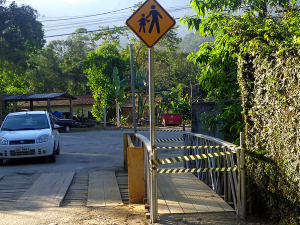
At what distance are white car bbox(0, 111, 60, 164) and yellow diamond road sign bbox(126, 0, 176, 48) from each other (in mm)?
7040

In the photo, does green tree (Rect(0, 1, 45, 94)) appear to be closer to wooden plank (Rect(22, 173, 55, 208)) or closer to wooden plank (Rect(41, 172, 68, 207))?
wooden plank (Rect(41, 172, 68, 207))

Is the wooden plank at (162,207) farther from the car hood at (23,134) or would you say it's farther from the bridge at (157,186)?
the car hood at (23,134)

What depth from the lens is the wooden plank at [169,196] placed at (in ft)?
17.9

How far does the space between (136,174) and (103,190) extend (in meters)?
1.37

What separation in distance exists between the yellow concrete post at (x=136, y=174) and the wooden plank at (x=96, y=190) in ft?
1.88

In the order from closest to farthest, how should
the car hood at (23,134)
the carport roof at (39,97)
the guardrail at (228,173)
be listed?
1. the guardrail at (228,173)
2. the car hood at (23,134)
3. the carport roof at (39,97)

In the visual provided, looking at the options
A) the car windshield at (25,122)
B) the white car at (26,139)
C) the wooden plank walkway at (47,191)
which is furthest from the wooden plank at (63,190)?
the car windshield at (25,122)

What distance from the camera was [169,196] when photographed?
20.5ft

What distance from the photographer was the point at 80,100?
150 feet

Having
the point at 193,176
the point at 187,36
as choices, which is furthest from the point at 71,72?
the point at 187,36

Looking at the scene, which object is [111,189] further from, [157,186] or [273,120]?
[273,120]

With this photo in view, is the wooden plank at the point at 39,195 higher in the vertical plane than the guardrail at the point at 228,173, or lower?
lower

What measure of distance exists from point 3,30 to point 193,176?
2887cm

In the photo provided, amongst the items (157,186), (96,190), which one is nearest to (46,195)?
(96,190)
